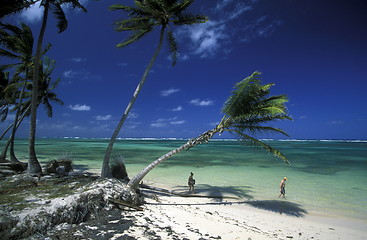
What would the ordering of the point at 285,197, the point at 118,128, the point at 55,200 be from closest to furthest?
1. the point at 55,200
2. the point at 118,128
3. the point at 285,197

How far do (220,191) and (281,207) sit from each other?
322cm

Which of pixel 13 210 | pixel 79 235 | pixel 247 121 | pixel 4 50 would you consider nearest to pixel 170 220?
pixel 79 235

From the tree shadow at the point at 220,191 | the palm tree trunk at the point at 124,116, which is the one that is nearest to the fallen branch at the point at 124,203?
the palm tree trunk at the point at 124,116

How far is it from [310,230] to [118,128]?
805 centimetres

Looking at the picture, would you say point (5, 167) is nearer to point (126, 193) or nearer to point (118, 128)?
point (118, 128)

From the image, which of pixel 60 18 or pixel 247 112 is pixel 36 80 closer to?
pixel 60 18

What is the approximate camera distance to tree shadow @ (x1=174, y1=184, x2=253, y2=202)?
9952 millimetres

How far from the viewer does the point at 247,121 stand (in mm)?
7473

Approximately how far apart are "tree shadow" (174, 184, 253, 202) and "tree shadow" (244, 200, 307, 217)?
2.98ft

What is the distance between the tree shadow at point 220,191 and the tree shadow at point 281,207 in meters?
0.91

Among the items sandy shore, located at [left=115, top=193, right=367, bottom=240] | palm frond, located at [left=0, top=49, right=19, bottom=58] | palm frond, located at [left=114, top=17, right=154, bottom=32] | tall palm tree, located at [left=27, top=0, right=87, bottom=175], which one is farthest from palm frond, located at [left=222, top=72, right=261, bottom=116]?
palm frond, located at [left=0, top=49, right=19, bottom=58]

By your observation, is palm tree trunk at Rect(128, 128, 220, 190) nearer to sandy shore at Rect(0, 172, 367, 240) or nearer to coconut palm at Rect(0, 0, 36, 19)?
sandy shore at Rect(0, 172, 367, 240)

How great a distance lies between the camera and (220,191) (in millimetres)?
10930

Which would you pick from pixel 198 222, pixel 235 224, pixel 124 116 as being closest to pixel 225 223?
pixel 235 224
